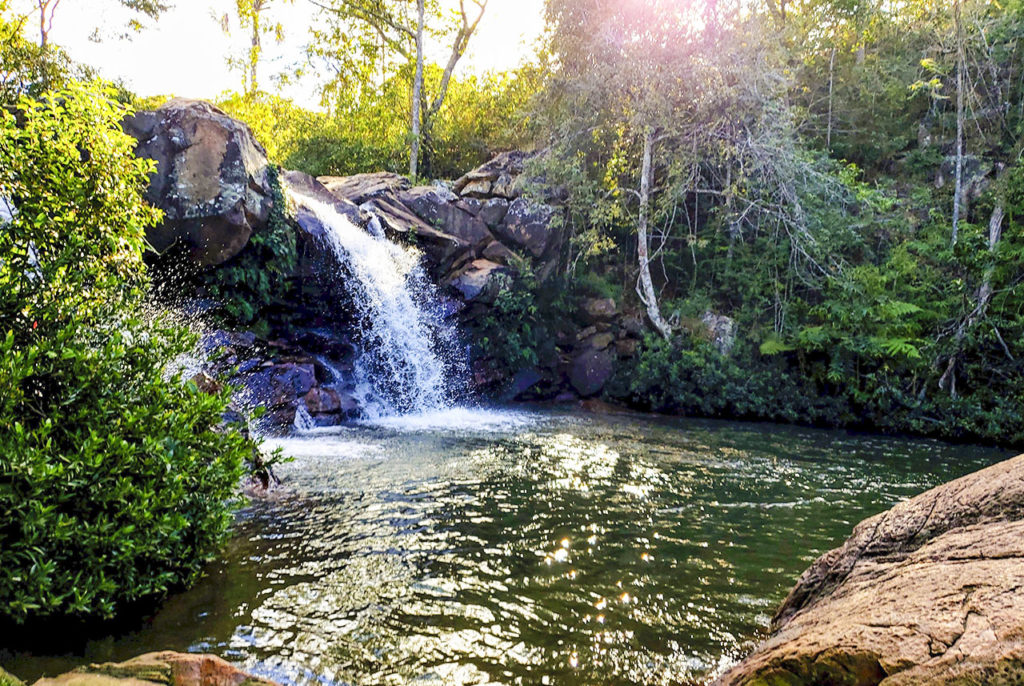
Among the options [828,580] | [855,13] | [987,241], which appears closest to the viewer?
[828,580]

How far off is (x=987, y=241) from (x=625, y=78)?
30.0 feet

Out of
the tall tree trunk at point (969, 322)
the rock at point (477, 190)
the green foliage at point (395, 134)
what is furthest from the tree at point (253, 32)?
the tall tree trunk at point (969, 322)

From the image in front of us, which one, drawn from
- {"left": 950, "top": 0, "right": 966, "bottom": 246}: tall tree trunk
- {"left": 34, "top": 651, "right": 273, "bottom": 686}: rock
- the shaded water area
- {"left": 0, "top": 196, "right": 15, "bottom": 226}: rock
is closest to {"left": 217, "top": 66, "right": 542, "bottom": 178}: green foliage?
{"left": 950, "top": 0, "right": 966, "bottom": 246}: tall tree trunk

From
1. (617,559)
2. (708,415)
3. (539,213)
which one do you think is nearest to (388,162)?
(539,213)

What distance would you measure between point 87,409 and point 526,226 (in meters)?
13.1

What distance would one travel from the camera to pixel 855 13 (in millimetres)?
18812

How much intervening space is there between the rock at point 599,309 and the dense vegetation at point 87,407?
→ 42.5 feet

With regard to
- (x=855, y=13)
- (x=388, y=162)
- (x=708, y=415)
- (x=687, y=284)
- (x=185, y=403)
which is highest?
(x=855, y=13)

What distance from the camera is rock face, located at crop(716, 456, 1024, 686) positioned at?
1.97 metres

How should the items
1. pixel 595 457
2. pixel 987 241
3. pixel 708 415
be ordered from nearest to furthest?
1. pixel 595 457
2. pixel 987 241
3. pixel 708 415

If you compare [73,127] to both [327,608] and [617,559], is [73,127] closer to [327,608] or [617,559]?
[327,608]

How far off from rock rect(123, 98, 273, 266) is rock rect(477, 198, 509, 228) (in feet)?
20.2

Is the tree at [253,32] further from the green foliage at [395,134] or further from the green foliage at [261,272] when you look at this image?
the green foliage at [261,272]

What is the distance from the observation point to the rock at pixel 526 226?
51.9 ft
